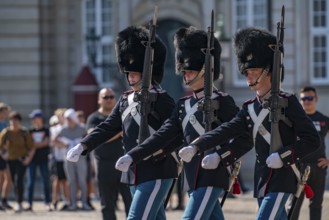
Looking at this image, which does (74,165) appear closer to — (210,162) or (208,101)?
(208,101)

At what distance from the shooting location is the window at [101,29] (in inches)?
1093

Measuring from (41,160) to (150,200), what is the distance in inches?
315

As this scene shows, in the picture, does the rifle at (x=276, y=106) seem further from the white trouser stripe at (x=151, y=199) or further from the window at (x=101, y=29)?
the window at (x=101, y=29)

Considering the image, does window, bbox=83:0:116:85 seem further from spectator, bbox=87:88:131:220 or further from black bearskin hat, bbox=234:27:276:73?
black bearskin hat, bbox=234:27:276:73

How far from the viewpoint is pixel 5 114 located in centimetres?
1827

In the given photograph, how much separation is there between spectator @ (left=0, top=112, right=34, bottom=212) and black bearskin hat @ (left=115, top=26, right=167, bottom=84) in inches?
260

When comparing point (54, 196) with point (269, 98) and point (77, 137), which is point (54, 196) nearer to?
point (77, 137)

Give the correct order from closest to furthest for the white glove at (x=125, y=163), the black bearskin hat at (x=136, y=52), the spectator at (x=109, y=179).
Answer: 1. the white glove at (x=125, y=163)
2. the black bearskin hat at (x=136, y=52)
3. the spectator at (x=109, y=179)

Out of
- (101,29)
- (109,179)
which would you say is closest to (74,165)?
(109,179)

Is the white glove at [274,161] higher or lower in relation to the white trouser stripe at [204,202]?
higher

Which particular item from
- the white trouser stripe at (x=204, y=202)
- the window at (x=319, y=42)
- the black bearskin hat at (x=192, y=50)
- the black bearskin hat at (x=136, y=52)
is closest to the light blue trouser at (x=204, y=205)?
the white trouser stripe at (x=204, y=202)

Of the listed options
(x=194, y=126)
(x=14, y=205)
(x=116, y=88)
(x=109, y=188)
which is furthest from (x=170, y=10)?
(x=194, y=126)

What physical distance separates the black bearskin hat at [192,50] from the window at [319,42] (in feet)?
53.3

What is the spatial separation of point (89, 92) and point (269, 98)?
17383mm
